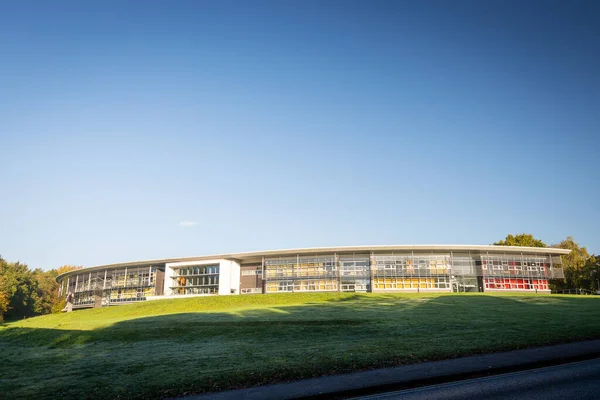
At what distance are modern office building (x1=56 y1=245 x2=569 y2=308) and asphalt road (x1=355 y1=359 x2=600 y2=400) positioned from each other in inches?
2331

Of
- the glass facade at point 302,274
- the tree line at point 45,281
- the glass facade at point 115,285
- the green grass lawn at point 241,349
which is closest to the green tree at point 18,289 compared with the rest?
the tree line at point 45,281

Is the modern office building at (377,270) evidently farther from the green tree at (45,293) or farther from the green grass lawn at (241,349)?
the green tree at (45,293)

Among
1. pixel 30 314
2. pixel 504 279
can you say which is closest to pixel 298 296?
pixel 504 279

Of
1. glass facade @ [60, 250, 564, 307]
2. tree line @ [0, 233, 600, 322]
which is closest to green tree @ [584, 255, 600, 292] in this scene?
tree line @ [0, 233, 600, 322]

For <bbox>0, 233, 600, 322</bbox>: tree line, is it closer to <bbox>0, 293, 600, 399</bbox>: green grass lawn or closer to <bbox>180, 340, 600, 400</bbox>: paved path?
<bbox>0, 293, 600, 399</bbox>: green grass lawn

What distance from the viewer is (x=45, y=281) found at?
138875 millimetres

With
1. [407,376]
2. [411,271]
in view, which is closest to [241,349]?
[407,376]

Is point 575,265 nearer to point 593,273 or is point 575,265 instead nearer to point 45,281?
point 593,273

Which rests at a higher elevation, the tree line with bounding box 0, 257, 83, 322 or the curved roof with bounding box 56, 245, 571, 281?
the curved roof with bounding box 56, 245, 571, 281

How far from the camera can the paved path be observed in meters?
10.4

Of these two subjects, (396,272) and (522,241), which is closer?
(396,272)

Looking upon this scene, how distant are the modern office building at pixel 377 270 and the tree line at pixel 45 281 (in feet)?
33.6

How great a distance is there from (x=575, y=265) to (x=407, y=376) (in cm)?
9709

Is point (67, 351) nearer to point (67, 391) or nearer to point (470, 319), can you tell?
point (67, 391)
